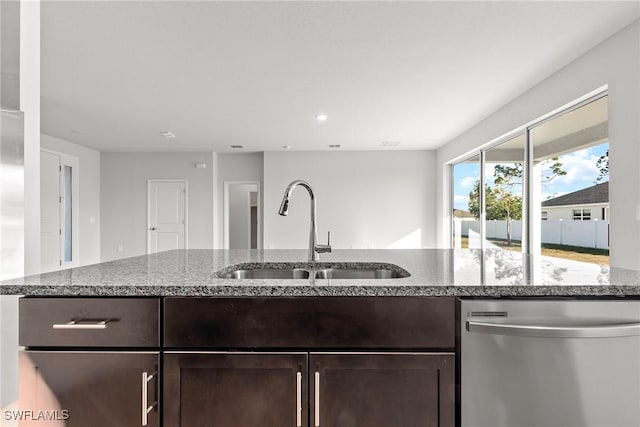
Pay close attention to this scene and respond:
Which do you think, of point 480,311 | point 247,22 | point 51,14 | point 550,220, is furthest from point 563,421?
point 51,14

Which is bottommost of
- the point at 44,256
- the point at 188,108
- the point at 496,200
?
the point at 44,256

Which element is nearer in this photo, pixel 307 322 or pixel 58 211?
pixel 307 322

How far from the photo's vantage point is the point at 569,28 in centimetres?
248

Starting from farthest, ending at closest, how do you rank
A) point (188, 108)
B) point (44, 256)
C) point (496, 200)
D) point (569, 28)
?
1. point (44, 256)
2. point (496, 200)
3. point (188, 108)
4. point (569, 28)

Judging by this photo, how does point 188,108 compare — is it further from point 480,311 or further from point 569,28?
point 480,311

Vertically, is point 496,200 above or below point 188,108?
below

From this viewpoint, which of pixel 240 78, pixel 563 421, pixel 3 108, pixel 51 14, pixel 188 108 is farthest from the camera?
pixel 188 108

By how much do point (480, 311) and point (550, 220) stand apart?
3153mm

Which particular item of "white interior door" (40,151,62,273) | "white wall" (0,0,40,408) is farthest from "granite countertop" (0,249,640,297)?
"white interior door" (40,151,62,273)

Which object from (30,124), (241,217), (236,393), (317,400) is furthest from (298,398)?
(241,217)

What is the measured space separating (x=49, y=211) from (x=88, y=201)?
109cm

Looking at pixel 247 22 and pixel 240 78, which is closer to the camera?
pixel 247 22

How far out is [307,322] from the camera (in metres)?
1.00

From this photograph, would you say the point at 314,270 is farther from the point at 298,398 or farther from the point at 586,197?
the point at 586,197
